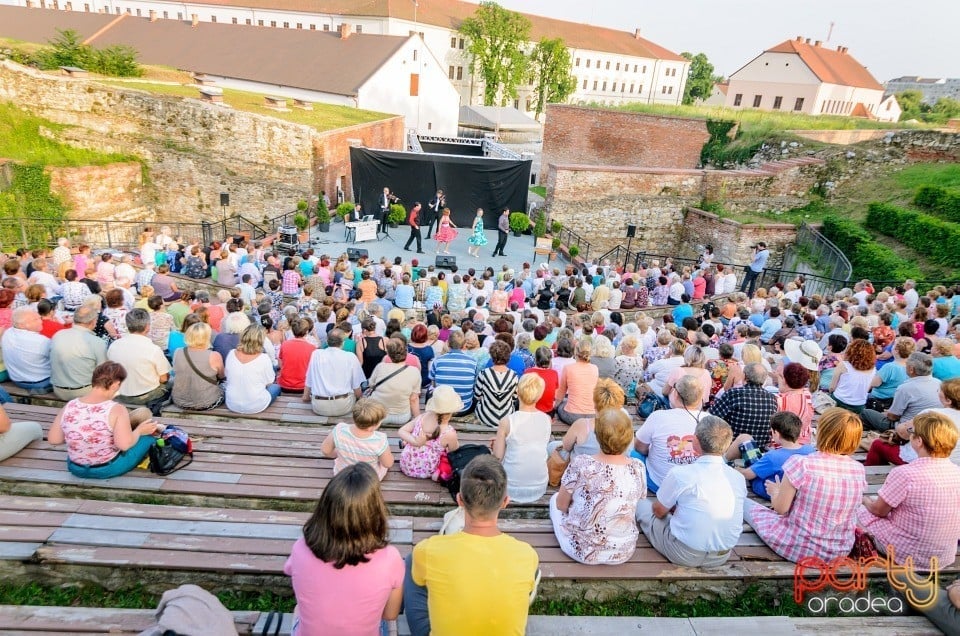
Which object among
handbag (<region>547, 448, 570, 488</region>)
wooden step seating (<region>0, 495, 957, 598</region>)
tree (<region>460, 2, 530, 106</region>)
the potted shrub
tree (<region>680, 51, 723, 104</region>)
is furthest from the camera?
tree (<region>680, 51, 723, 104</region>)

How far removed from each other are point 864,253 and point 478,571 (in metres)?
18.4

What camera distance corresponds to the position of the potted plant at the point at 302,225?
1770 cm

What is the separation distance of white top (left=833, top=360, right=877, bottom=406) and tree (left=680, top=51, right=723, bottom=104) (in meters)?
86.7

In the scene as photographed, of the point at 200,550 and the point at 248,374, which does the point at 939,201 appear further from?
the point at 200,550

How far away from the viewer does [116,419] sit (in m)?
3.77

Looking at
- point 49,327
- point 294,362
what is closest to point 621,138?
point 294,362

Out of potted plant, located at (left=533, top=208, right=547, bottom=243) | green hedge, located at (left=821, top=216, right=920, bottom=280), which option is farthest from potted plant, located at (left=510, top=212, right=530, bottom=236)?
green hedge, located at (left=821, top=216, right=920, bottom=280)

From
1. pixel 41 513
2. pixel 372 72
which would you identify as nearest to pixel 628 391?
pixel 41 513

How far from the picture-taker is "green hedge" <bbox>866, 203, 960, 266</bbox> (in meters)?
14.7

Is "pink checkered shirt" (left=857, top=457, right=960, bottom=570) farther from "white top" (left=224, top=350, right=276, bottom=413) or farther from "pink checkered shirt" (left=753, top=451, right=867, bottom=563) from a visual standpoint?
"white top" (left=224, top=350, right=276, bottom=413)

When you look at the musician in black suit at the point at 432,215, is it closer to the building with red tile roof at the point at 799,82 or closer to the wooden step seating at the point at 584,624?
the wooden step seating at the point at 584,624

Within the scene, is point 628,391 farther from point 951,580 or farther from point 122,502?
point 122,502

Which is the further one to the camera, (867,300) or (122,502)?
(867,300)

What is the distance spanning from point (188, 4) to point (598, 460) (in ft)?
241
